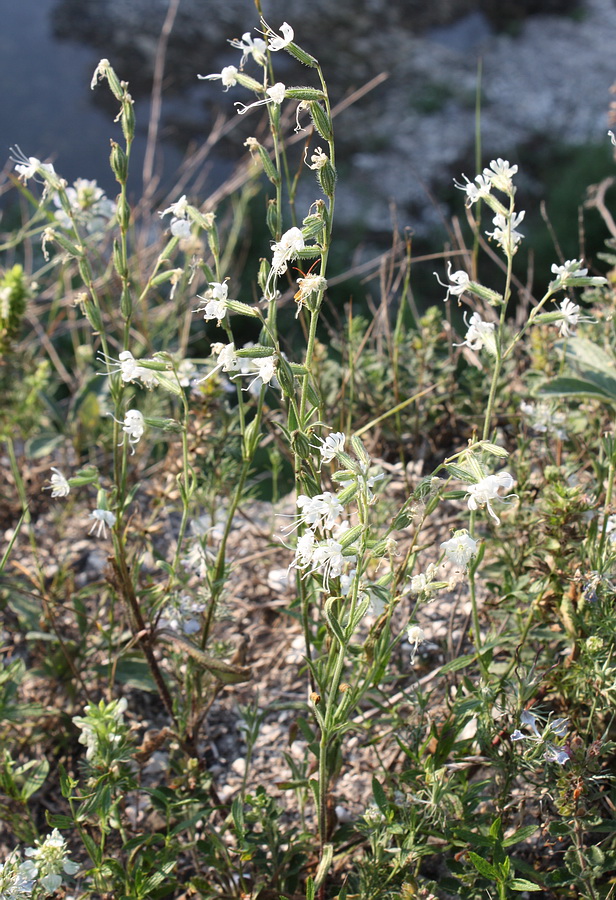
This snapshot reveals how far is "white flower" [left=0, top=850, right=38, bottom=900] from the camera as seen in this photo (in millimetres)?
1054

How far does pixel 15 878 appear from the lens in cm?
106

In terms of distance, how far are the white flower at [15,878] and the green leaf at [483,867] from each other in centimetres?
54

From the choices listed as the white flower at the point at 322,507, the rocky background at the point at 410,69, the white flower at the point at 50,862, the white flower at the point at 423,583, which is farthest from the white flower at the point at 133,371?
the rocky background at the point at 410,69

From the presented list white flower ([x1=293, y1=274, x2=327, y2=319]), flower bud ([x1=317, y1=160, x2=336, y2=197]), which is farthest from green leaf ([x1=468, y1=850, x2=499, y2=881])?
flower bud ([x1=317, y1=160, x2=336, y2=197])

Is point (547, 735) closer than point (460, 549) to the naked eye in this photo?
No

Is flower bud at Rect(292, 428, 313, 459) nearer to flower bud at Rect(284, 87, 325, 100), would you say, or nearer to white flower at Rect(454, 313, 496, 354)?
white flower at Rect(454, 313, 496, 354)

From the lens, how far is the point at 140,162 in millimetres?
4449

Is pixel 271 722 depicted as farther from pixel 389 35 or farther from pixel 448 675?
pixel 389 35

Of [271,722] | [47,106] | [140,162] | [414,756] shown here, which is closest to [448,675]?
[414,756]

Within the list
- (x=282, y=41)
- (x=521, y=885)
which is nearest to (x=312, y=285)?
(x=282, y=41)

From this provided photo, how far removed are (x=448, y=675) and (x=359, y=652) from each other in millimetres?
291

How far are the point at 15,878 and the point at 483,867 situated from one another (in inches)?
22.2

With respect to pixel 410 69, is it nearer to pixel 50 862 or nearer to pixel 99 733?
pixel 99 733

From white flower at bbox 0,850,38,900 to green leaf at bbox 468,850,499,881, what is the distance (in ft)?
1.78
